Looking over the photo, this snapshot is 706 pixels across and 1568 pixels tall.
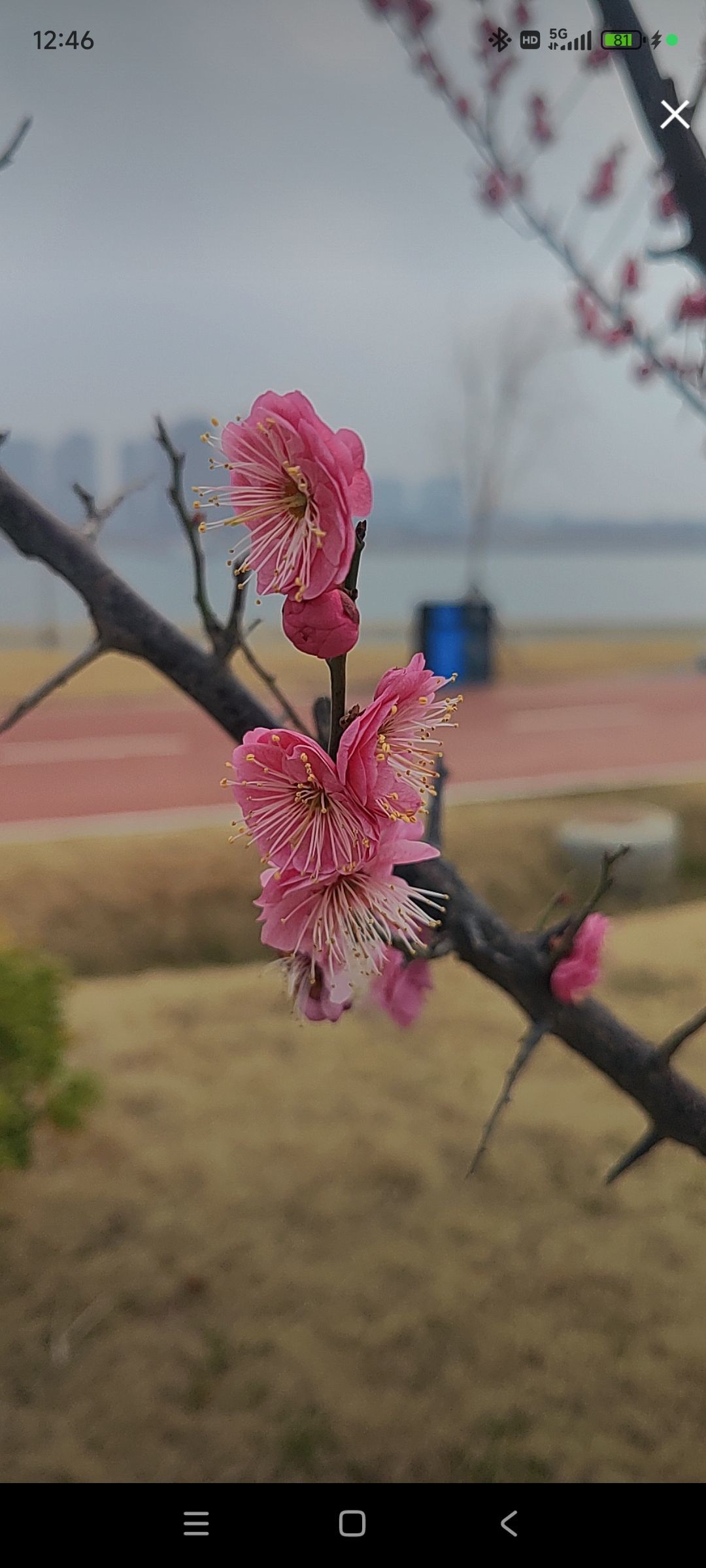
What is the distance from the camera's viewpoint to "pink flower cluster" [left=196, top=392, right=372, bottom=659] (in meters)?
0.25

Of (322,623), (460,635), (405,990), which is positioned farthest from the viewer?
(460,635)

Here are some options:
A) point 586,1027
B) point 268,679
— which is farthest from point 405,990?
point 268,679

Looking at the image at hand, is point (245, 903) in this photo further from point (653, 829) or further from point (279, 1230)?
point (653, 829)

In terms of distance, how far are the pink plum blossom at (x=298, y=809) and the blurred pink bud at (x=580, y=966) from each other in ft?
0.82

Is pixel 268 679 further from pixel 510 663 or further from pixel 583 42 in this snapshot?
pixel 510 663

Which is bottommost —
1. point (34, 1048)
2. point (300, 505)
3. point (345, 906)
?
point (34, 1048)

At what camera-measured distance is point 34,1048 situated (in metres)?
0.82

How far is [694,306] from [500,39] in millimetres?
258

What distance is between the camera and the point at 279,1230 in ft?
2.72

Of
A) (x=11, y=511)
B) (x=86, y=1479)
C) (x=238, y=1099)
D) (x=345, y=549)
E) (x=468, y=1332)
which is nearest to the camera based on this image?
(x=345, y=549)

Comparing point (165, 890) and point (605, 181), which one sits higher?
point (605, 181)

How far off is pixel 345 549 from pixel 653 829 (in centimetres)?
106

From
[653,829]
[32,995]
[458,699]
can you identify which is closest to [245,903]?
[32,995]
